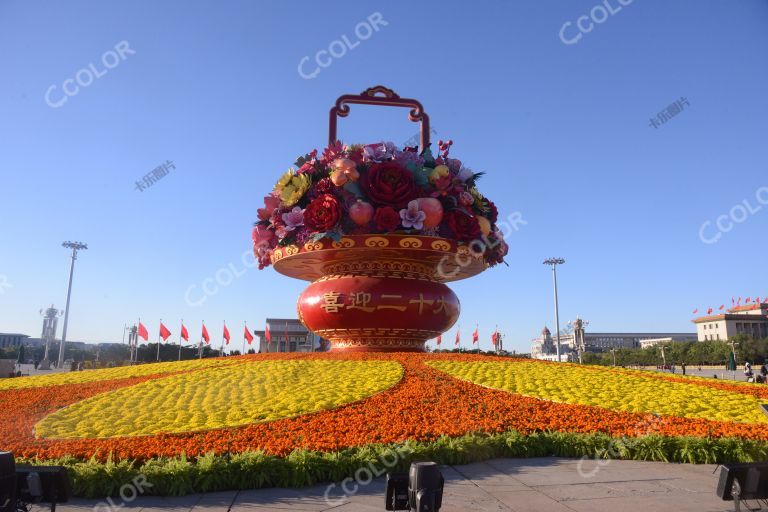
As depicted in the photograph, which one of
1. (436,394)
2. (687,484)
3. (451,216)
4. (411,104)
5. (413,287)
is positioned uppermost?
(411,104)

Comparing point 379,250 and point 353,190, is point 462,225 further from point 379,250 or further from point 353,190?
point 353,190

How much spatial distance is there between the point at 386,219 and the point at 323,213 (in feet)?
5.36

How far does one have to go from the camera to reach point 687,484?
5.44 metres

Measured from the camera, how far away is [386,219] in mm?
14008

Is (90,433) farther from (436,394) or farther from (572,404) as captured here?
(572,404)

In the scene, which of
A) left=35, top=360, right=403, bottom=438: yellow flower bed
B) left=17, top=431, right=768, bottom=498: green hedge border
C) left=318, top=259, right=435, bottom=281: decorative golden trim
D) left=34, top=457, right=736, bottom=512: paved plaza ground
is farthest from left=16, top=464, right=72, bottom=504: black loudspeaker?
left=318, top=259, right=435, bottom=281: decorative golden trim

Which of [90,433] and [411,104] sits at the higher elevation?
[411,104]

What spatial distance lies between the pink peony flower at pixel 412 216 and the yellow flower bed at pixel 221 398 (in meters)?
3.75

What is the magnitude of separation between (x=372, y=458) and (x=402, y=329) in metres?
9.15

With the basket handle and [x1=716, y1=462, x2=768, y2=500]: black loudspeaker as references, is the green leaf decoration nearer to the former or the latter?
the basket handle

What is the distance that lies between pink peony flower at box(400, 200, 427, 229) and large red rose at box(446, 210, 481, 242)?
1058 millimetres

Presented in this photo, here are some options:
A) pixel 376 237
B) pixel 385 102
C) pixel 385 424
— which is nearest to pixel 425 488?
pixel 385 424

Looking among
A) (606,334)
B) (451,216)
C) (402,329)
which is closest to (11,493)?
(402,329)

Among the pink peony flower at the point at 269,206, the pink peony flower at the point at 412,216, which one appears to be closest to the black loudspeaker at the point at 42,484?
the pink peony flower at the point at 412,216
